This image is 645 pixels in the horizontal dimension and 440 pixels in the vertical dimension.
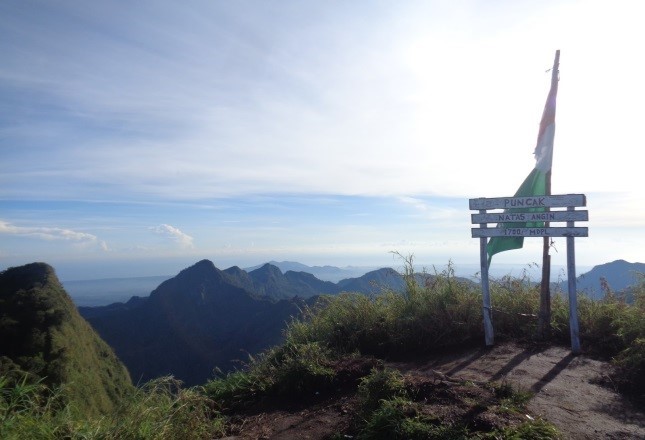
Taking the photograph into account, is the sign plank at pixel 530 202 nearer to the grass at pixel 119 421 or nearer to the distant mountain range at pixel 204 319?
the grass at pixel 119 421

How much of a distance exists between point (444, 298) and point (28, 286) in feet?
83.1

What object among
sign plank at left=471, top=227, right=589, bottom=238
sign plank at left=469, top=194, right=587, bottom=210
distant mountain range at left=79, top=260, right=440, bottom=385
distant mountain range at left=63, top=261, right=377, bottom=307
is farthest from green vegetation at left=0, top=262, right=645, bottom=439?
distant mountain range at left=63, top=261, right=377, bottom=307

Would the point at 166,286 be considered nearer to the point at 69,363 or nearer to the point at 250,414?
the point at 69,363

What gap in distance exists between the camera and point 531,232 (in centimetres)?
602

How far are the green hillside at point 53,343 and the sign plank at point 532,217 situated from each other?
317 inches

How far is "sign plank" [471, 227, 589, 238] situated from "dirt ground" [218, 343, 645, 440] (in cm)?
146

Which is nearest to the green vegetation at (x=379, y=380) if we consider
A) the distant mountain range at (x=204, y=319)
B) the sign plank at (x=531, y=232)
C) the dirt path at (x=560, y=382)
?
the dirt path at (x=560, y=382)

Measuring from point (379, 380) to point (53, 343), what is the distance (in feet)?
52.6

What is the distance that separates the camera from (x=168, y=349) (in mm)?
33062

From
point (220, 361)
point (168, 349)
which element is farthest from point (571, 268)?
point (168, 349)

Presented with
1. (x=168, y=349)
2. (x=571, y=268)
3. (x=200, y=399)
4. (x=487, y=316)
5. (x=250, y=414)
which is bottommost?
(x=168, y=349)

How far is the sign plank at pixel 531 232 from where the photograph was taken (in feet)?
18.5

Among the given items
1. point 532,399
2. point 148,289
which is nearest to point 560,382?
point 532,399

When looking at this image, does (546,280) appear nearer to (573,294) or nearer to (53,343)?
(573,294)
